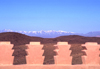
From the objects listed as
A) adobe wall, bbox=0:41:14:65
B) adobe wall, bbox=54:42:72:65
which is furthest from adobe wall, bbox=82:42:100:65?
adobe wall, bbox=0:41:14:65

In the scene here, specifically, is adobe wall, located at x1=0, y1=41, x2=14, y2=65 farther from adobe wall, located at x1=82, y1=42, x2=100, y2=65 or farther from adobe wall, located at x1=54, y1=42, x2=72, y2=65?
adobe wall, located at x1=82, y1=42, x2=100, y2=65

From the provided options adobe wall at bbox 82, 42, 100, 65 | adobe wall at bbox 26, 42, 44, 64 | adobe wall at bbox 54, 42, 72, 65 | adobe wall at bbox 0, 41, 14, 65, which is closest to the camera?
adobe wall at bbox 0, 41, 14, 65

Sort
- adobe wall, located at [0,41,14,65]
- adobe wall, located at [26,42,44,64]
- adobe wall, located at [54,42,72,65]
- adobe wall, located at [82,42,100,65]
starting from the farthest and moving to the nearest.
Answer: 1. adobe wall, located at [82,42,100,65]
2. adobe wall, located at [54,42,72,65]
3. adobe wall, located at [26,42,44,64]
4. adobe wall, located at [0,41,14,65]

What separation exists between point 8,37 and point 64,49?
96.7ft

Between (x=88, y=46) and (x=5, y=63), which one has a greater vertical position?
(x=88, y=46)

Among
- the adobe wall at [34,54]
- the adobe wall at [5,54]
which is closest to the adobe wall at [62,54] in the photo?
the adobe wall at [34,54]

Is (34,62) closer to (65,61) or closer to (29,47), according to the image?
(29,47)

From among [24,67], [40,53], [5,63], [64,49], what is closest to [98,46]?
[64,49]

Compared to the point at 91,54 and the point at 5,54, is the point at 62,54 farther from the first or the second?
the point at 5,54

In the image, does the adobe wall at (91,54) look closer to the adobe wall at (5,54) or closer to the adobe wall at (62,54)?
the adobe wall at (62,54)

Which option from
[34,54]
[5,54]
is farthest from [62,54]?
[5,54]

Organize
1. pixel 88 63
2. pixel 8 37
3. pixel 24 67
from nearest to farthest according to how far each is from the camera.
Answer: pixel 24 67
pixel 88 63
pixel 8 37

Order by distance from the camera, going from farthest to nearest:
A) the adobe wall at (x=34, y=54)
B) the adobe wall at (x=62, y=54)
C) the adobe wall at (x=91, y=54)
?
1. the adobe wall at (x=91, y=54)
2. the adobe wall at (x=62, y=54)
3. the adobe wall at (x=34, y=54)

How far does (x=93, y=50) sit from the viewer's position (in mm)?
7402
